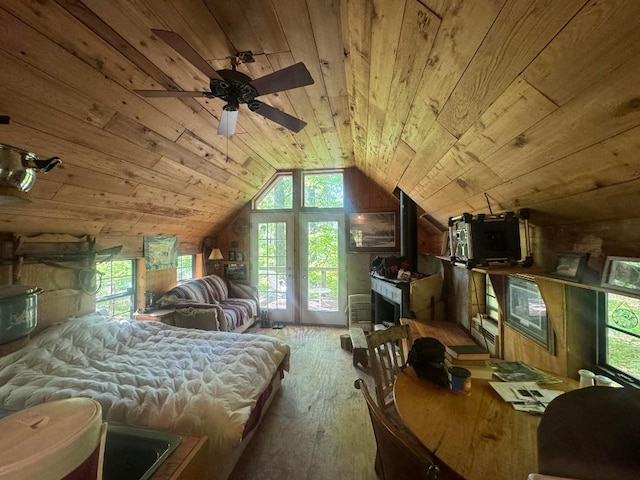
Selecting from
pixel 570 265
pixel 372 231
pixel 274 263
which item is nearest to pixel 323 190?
pixel 372 231

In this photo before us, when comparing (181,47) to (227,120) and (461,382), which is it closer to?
(227,120)

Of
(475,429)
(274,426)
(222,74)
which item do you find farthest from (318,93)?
(274,426)

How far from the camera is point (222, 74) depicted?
1.57 metres

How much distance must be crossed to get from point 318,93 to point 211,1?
1096 millimetres

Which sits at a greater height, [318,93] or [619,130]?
[318,93]

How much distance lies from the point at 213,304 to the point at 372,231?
2829 millimetres

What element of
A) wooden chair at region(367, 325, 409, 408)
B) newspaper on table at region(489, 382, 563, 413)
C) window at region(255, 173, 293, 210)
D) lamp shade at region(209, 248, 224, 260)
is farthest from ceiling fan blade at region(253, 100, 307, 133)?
lamp shade at region(209, 248, 224, 260)

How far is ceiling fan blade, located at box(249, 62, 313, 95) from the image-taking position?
1491mm

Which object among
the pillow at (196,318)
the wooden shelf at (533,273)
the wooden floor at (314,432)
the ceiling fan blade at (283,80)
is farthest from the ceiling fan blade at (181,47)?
the pillow at (196,318)

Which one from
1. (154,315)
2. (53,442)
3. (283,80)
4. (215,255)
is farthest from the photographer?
(215,255)

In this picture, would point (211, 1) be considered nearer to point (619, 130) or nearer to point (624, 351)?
point (619, 130)

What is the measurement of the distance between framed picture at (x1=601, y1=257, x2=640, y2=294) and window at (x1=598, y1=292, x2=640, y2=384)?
0.24 feet

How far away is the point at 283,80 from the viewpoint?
1573 mm

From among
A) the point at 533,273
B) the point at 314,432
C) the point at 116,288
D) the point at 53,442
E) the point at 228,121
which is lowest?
the point at 314,432
